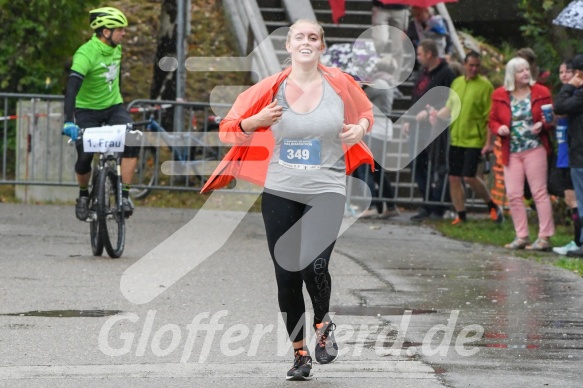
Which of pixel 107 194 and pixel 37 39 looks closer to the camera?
pixel 107 194

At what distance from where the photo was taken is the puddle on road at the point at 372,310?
9094 mm

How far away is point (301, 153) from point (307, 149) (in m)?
0.04

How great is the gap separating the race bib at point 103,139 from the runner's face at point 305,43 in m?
4.91

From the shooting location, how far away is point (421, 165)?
54.3 ft

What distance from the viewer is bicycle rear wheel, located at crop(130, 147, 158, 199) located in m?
17.1

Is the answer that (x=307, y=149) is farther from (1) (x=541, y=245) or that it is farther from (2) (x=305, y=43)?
(1) (x=541, y=245)

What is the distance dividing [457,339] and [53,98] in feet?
31.4

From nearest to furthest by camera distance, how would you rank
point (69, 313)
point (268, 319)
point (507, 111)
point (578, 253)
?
point (268, 319) → point (69, 313) → point (578, 253) → point (507, 111)

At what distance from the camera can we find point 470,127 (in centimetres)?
1545

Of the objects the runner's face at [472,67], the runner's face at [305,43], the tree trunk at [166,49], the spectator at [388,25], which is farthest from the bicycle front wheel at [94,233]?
the tree trunk at [166,49]

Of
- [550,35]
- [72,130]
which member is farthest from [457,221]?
[72,130]

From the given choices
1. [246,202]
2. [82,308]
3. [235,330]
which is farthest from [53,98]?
[235,330]

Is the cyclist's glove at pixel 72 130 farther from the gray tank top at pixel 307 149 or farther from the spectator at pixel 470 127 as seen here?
the spectator at pixel 470 127

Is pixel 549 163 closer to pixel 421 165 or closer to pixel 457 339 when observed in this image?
pixel 421 165
